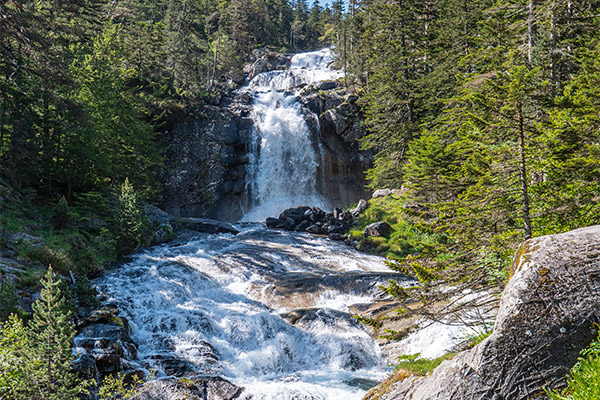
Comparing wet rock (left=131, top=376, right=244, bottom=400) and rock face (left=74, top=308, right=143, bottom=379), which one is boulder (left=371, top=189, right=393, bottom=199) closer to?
wet rock (left=131, top=376, right=244, bottom=400)

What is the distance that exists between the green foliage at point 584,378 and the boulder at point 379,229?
1945cm

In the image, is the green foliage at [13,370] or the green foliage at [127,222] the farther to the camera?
the green foliage at [127,222]

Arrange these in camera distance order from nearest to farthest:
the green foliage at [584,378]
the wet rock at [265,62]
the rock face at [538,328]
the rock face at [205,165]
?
the green foliage at [584,378]
the rock face at [538,328]
the rock face at [205,165]
the wet rock at [265,62]

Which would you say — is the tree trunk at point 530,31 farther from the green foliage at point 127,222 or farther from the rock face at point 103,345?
the green foliage at point 127,222

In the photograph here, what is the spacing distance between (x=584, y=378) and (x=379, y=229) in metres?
19.8

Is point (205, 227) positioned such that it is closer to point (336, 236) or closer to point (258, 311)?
point (336, 236)

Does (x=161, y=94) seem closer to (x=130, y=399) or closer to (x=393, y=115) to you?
(x=393, y=115)

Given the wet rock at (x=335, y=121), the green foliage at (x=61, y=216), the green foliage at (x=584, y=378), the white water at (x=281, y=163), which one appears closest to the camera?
the green foliage at (x=584, y=378)

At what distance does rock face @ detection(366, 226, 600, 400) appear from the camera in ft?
12.0

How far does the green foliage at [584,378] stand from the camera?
3.20m

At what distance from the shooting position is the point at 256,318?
42.7ft

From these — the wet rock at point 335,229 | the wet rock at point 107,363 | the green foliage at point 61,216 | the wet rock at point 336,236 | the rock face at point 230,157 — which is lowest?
the wet rock at point 107,363

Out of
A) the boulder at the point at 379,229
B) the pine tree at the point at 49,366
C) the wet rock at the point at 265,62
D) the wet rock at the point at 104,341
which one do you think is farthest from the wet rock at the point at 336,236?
the wet rock at the point at 265,62

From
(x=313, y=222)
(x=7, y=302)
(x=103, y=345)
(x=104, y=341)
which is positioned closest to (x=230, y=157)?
(x=313, y=222)
